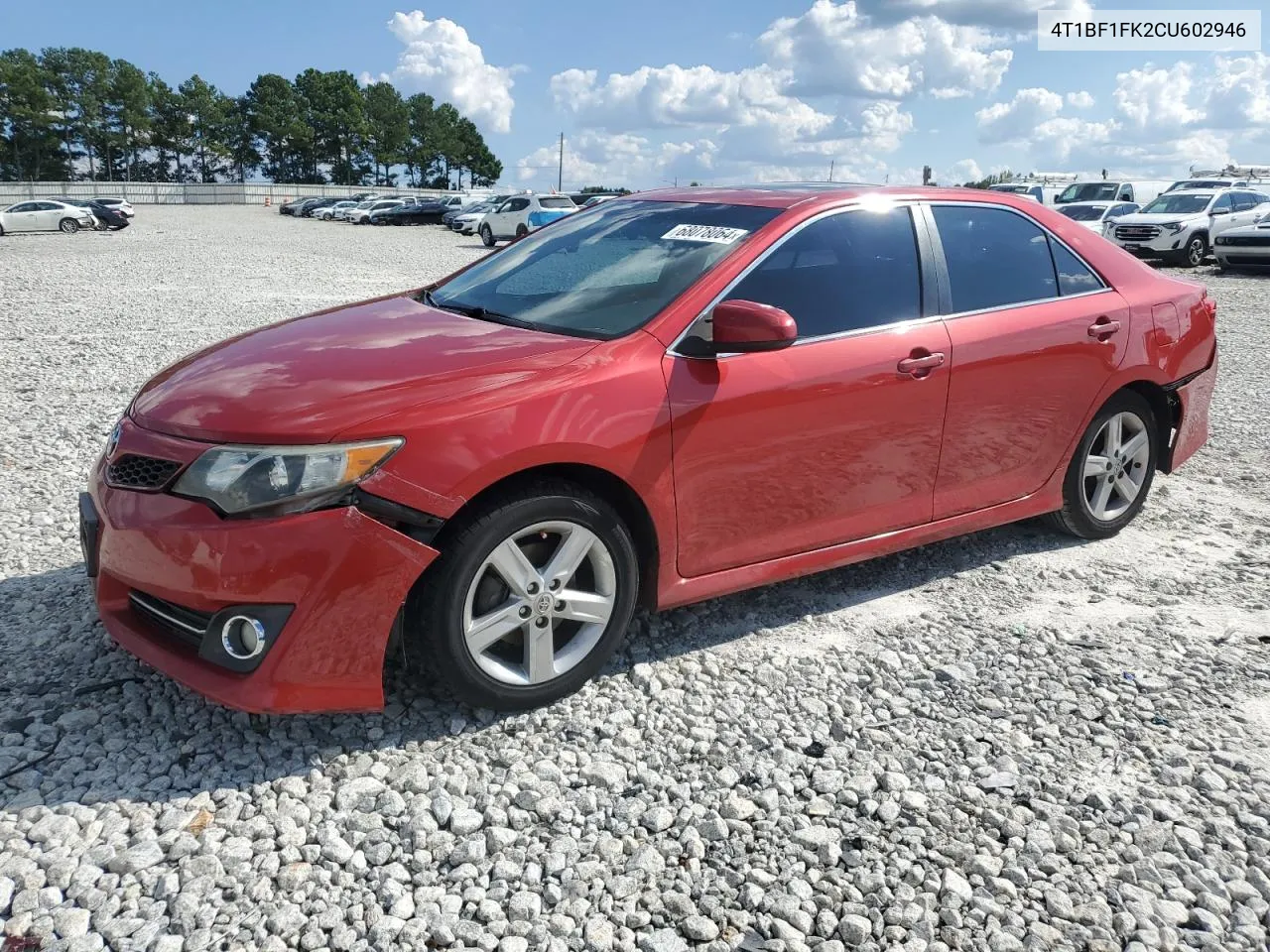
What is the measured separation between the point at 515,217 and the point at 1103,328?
1155 inches

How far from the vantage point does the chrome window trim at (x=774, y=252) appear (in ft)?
11.2

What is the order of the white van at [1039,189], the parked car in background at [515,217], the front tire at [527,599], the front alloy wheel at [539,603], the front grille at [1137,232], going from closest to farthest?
1. the front tire at [527,599]
2. the front alloy wheel at [539,603]
3. the front grille at [1137,232]
4. the white van at [1039,189]
5. the parked car in background at [515,217]

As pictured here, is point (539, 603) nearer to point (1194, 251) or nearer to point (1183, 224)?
point (1183, 224)

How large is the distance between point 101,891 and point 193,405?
1357 mm

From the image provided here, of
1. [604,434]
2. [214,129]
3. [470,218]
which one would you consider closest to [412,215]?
[470,218]

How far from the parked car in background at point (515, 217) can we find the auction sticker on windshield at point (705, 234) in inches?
1115

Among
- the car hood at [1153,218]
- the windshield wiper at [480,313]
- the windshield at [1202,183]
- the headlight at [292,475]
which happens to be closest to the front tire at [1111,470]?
the windshield wiper at [480,313]

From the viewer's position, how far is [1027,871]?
103 inches

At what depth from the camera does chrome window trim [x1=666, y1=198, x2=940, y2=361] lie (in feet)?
11.2

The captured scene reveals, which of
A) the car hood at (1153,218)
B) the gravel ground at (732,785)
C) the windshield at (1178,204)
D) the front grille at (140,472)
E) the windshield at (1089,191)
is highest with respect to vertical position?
the windshield at (1089,191)

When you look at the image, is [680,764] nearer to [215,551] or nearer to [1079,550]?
[215,551]

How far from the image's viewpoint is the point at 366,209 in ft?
174

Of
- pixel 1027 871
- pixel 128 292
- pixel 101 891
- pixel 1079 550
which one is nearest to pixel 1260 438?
pixel 1079 550

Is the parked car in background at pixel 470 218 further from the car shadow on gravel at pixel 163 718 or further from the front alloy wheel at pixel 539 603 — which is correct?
the front alloy wheel at pixel 539 603
